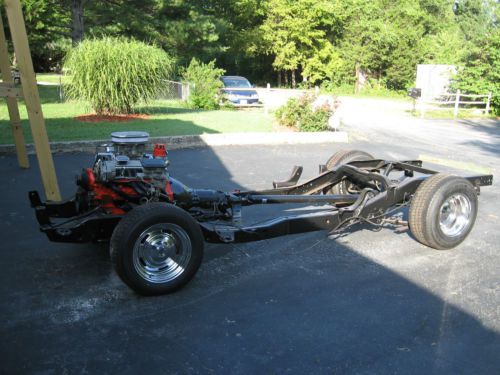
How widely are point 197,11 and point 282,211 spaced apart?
949 inches

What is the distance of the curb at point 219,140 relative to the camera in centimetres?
1023

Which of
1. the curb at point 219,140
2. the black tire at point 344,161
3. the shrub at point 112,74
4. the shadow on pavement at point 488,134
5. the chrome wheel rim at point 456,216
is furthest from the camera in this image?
the shrub at point 112,74

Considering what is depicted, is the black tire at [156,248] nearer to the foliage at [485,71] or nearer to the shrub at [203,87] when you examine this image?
the shrub at [203,87]

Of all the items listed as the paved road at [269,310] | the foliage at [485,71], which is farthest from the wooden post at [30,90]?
the foliage at [485,71]

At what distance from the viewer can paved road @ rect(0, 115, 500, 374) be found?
3209 mm

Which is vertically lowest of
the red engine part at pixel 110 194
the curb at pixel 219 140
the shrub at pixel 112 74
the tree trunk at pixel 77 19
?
the curb at pixel 219 140

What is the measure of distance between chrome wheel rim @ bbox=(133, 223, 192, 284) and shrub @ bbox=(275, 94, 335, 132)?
10073 mm

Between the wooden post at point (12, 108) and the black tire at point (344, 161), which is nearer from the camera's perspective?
the black tire at point (344, 161)

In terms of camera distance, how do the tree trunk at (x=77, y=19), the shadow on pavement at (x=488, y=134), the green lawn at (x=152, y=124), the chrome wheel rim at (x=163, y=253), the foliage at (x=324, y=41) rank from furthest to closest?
the foliage at (x=324, y=41), the tree trunk at (x=77, y=19), the shadow on pavement at (x=488, y=134), the green lawn at (x=152, y=124), the chrome wheel rim at (x=163, y=253)

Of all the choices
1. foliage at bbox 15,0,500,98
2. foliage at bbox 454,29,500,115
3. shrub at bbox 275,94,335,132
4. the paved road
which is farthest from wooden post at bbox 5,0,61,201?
foliage at bbox 15,0,500,98

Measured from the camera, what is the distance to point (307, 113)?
539 inches

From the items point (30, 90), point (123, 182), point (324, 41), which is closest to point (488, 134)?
point (30, 90)

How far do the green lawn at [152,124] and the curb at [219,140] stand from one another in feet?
3.16

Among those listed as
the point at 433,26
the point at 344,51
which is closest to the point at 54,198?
the point at 344,51
